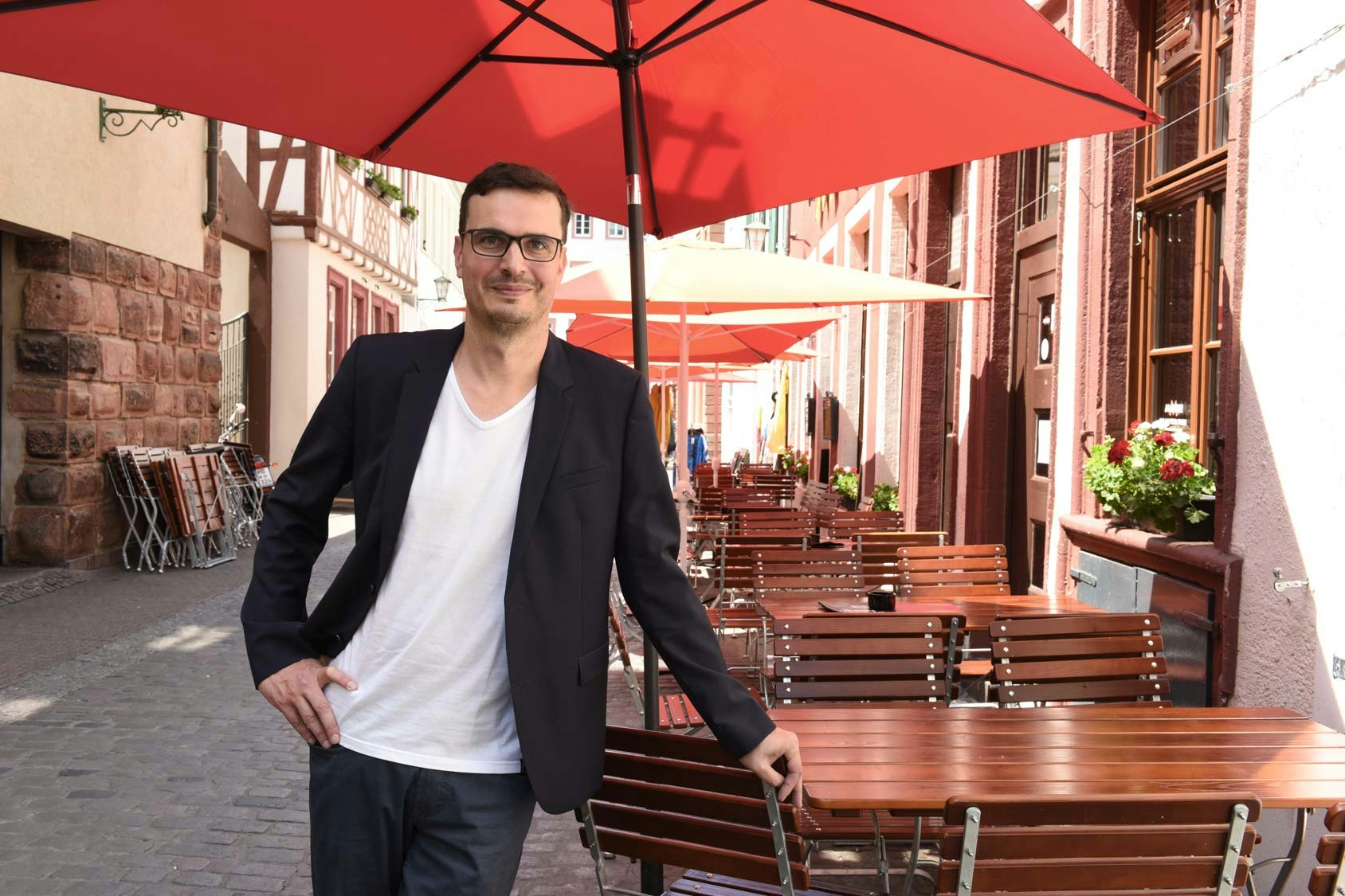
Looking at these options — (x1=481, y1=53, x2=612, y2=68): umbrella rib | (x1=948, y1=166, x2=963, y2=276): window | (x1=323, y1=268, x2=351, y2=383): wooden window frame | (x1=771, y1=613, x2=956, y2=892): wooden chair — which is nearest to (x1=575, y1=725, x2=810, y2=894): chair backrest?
(x1=771, y1=613, x2=956, y2=892): wooden chair

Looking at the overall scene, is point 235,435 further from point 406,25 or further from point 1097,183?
point 406,25

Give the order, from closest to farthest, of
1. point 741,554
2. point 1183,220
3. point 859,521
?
point 1183,220, point 741,554, point 859,521

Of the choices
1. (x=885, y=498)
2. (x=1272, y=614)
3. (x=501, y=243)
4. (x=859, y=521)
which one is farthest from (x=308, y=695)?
(x=885, y=498)

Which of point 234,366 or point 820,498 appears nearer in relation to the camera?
point 820,498

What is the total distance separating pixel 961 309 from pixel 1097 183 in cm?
421

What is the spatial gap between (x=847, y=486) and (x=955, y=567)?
8.16 meters

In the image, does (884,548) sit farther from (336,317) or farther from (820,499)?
(336,317)

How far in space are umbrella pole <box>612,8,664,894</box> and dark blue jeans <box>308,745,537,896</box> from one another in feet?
3.96

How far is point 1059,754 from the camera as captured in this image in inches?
128

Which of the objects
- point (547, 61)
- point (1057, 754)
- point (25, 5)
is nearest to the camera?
point (25, 5)

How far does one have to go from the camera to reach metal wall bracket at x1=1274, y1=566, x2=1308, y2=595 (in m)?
4.36

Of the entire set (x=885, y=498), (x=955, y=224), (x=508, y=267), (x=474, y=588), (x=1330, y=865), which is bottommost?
A: (x=1330, y=865)

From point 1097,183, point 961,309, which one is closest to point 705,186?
point 1097,183

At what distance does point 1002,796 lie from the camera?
2.36 metres
